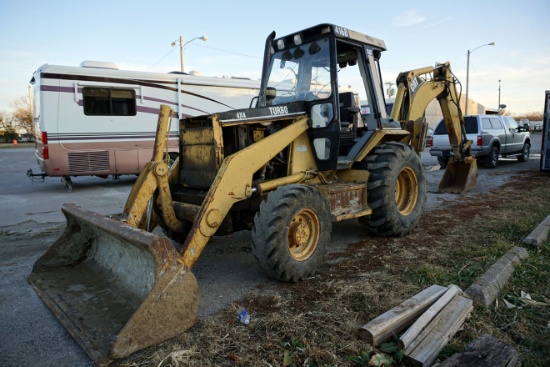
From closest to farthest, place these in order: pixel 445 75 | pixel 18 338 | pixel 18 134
→ 1. pixel 18 338
2. pixel 445 75
3. pixel 18 134

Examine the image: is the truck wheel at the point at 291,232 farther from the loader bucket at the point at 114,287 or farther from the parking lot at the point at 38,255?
the loader bucket at the point at 114,287

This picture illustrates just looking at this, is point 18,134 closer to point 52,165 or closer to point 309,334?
point 52,165

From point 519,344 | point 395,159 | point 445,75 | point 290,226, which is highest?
point 445,75

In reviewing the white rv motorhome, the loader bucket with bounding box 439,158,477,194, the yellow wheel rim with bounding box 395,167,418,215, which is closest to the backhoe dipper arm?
the loader bucket with bounding box 439,158,477,194

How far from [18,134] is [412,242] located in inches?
2291

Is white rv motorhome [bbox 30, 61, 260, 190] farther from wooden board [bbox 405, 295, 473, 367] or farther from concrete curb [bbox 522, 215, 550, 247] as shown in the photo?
wooden board [bbox 405, 295, 473, 367]

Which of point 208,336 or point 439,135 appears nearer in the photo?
point 208,336

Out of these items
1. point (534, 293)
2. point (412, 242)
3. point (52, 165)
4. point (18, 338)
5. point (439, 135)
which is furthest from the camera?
point (439, 135)

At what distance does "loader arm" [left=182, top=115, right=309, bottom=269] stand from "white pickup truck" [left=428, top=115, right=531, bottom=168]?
427 inches

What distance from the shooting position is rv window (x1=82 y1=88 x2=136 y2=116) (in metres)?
10.8

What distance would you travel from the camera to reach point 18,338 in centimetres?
306

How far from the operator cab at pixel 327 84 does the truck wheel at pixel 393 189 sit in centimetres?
39

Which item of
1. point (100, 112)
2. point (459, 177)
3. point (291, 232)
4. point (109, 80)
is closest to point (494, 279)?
point (291, 232)

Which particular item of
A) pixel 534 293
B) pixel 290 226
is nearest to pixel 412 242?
pixel 534 293
